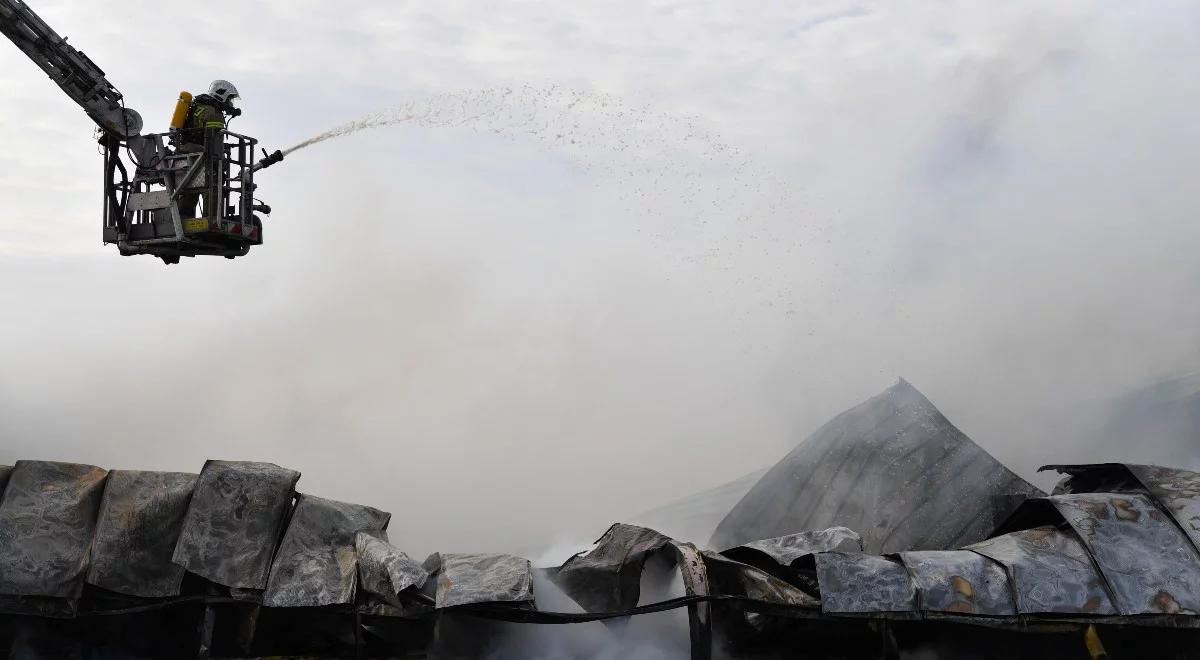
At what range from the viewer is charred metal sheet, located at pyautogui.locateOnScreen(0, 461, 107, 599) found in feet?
30.5

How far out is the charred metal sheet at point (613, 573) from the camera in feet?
31.3

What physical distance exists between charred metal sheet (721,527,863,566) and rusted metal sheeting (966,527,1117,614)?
1.19m

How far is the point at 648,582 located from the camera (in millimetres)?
10227

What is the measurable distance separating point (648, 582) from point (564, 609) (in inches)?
39.8

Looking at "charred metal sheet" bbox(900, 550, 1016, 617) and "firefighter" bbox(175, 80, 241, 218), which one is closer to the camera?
"charred metal sheet" bbox(900, 550, 1016, 617)

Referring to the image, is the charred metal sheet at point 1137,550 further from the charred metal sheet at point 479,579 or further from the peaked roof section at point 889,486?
the charred metal sheet at point 479,579

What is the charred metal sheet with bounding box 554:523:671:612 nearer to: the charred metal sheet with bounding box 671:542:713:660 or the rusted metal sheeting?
the charred metal sheet with bounding box 671:542:713:660

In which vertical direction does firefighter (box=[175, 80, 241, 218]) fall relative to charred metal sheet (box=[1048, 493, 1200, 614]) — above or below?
above

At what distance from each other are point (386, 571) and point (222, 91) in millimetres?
6330

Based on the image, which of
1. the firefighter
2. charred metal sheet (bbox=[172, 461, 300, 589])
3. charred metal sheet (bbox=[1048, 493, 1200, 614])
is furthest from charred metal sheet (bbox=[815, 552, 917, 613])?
the firefighter

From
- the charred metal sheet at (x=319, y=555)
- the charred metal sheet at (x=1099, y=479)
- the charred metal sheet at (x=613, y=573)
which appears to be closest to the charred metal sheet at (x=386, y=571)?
the charred metal sheet at (x=319, y=555)

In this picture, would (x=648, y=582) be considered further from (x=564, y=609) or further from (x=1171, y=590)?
(x=1171, y=590)

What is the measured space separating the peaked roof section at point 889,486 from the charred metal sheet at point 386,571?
524 cm

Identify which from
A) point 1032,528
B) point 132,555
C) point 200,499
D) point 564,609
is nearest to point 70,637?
point 132,555
